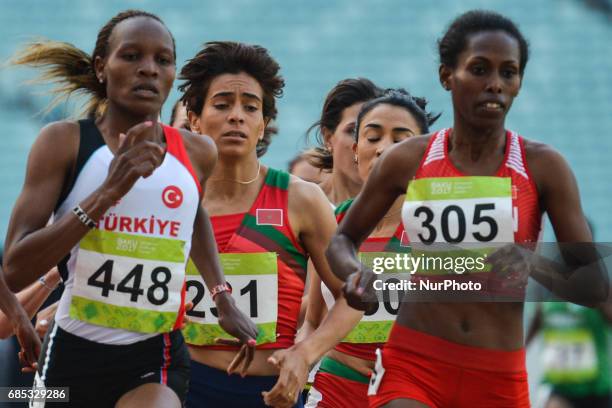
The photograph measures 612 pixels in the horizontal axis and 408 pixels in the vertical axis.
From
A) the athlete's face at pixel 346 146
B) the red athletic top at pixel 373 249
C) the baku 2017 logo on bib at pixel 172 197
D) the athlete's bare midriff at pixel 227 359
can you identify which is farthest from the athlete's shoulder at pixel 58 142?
the athlete's face at pixel 346 146

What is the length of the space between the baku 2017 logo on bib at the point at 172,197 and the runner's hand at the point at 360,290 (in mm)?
709

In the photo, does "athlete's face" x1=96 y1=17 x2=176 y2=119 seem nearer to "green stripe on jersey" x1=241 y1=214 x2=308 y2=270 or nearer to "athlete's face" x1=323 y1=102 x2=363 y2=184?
"green stripe on jersey" x1=241 y1=214 x2=308 y2=270

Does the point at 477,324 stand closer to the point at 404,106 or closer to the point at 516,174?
the point at 516,174

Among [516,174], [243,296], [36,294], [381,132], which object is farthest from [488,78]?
[36,294]

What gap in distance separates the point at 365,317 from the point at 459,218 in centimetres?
139

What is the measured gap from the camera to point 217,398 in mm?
5105

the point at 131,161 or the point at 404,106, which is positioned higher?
the point at 404,106

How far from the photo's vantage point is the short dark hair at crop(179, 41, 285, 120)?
563cm

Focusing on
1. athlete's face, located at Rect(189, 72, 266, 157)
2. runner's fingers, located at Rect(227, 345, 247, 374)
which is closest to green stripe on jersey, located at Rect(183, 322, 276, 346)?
runner's fingers, located at Rect(227, 345, 247, 374)

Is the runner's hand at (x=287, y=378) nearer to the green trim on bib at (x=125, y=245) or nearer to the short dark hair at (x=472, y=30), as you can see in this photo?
the green trim on bib at (x=125, y=245)

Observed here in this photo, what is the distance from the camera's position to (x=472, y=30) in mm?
4246

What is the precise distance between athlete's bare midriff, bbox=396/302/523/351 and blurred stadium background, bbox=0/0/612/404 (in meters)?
11.5

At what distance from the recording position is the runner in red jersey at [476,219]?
398 cm

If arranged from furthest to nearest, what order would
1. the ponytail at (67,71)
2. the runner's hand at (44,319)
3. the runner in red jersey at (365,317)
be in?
the runner in red jersey at (365,317), the runner's hand at (44,319), the ponytail at (67,71)
